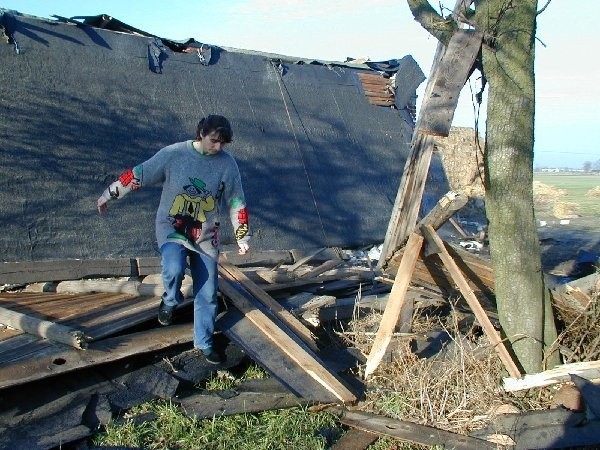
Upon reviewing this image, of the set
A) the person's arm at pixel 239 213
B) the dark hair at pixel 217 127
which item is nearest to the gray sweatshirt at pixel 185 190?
the person's arm at pixel 239 213

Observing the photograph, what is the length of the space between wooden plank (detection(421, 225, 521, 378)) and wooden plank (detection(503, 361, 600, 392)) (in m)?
0.10

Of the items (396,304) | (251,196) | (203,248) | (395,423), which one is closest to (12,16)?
(251,196)

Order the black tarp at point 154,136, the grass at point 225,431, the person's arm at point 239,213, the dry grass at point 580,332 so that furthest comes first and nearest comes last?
the black tarp at point 154,136 < the person's arm at point 239,213 < the dry grass at point 580,332 < the grass at point 225,431

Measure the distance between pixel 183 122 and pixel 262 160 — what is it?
139 cm

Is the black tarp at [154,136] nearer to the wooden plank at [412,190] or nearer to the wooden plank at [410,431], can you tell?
the wooden plank at [412,190]

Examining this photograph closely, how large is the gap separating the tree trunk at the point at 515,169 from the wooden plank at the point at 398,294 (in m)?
0.61

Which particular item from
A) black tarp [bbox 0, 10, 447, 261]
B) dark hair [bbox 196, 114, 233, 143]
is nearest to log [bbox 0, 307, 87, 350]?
dark hair [bbox 196, 114, 233, 143]

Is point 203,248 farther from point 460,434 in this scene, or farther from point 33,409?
point 460,434

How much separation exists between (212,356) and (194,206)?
1.22 meters

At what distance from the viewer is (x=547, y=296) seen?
17.6 feet

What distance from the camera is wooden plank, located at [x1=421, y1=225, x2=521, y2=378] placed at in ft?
17.3

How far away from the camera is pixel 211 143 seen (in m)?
5.47

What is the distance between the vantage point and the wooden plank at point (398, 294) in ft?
18.2

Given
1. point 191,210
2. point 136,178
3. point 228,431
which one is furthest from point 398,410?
point 136,178
